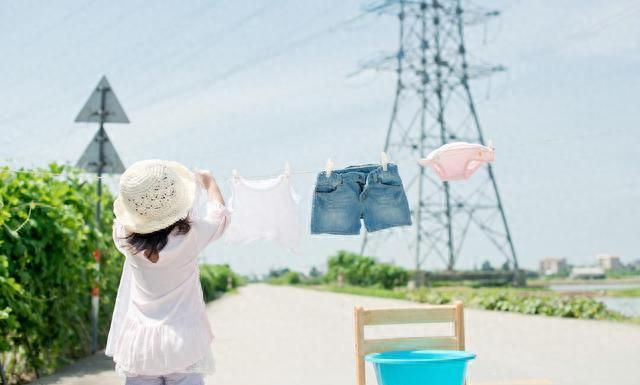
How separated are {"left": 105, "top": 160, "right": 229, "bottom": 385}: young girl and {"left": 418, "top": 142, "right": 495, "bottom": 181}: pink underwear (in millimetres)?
2917

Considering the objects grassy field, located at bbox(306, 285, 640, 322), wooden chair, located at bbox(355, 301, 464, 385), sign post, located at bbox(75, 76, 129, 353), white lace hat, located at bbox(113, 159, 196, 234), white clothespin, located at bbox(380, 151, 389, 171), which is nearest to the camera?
white lace hat, located at bbox(113, 159, 196, 234)

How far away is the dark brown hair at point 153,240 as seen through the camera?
380cm

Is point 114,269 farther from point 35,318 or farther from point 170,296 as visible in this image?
point 170,296

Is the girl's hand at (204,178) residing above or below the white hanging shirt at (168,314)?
above

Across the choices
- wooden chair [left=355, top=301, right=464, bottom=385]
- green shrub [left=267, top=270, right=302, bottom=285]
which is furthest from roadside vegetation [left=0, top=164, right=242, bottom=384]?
green shrub [left=267, top=270, right=302, bottom=285]

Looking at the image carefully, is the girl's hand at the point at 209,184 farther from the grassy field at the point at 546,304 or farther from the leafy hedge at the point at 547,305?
the leafy hedge at the point at 547,305

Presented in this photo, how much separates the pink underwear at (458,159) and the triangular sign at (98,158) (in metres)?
6.46

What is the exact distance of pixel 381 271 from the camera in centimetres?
5134

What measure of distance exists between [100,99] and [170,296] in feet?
29.2

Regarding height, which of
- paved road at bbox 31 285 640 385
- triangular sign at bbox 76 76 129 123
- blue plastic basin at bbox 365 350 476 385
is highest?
triangular sign at bbox 76 76 129 123

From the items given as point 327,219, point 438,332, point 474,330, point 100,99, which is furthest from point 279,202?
point 474,330

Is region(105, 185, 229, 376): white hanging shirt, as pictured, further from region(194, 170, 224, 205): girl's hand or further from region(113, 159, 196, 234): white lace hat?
region(194, 170, 224, 205): girl's hand

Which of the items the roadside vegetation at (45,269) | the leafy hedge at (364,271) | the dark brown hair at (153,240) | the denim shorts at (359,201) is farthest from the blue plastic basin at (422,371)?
the leafy hedge at (364,271)

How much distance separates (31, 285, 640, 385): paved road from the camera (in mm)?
Result: 9430
